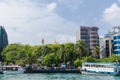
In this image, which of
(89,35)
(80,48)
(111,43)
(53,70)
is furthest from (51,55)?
(89,35)

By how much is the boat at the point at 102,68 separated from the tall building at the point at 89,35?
60.8 m

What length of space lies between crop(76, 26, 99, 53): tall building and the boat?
60805mm

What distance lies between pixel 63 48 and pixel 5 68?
23.1m

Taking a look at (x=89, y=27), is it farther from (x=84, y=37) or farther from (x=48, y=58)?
(x=48, y=58)

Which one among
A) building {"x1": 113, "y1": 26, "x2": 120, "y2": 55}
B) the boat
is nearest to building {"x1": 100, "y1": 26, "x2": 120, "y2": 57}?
building {"x1": 113, "y1": 26, "x2": 120, "y2": 55}

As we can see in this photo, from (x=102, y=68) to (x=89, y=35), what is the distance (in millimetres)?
70665

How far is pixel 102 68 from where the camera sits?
105188mm

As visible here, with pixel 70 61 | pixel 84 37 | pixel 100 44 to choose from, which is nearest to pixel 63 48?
pixel 70 61

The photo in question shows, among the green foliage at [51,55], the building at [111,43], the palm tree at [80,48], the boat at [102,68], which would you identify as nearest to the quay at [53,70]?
the green foliage at [51,55]

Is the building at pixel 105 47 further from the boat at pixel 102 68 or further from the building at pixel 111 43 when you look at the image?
the boat at pixel 102 68

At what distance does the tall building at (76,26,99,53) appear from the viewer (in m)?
174

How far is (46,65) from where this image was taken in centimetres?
13888

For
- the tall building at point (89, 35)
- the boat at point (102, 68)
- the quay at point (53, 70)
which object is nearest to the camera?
the boat at point (102, 68)

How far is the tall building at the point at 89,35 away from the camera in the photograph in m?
174
